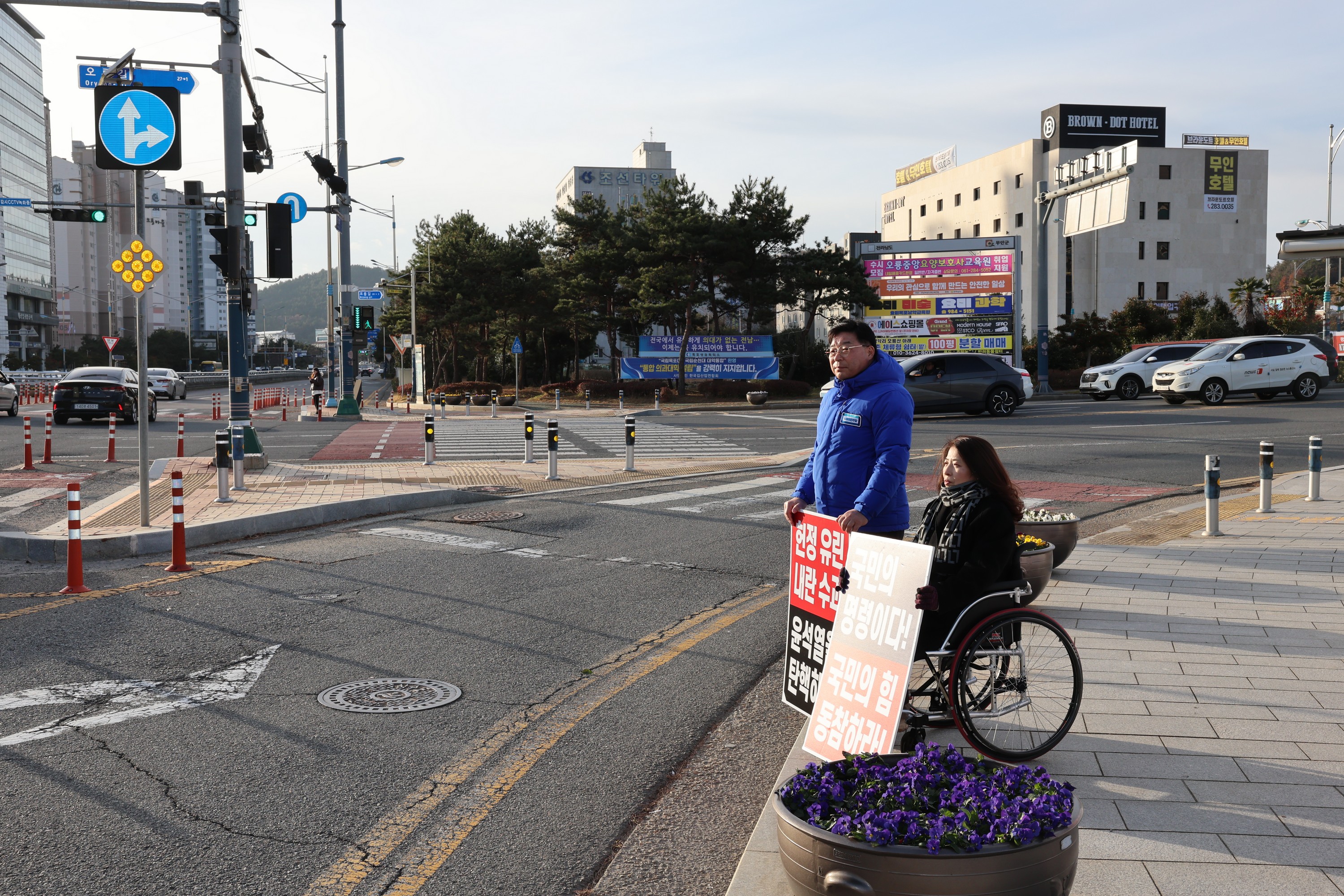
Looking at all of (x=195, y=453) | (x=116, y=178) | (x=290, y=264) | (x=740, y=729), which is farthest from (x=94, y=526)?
(x=116, y=178)

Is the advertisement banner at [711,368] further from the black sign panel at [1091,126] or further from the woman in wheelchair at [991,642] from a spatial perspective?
the black sign panel at [1091,126]

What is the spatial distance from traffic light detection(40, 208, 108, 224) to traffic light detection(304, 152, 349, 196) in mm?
5424

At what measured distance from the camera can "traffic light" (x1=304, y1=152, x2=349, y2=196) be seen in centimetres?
2802

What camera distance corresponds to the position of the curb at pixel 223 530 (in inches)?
401

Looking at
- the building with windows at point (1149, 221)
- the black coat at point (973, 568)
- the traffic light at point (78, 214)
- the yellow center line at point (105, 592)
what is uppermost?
the building with windows at point (1149, 221)

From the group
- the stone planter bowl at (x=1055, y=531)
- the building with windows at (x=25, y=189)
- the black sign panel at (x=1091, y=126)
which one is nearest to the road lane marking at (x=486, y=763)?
the stone planter bowl at (x=1055, y=531)

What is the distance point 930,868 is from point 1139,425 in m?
24.2

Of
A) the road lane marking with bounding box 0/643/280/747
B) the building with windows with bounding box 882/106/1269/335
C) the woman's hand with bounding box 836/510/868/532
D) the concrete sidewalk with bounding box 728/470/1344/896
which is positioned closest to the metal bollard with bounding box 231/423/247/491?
the road lane marking with bounding box 0/643/280/747

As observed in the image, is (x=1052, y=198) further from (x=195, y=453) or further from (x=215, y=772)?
(x=215, y=772)

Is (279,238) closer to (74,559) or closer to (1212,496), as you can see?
(74,559)

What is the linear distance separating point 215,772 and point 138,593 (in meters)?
4.37

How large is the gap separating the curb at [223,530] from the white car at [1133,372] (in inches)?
1049

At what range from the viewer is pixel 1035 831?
270cm

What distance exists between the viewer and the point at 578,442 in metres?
24.5
